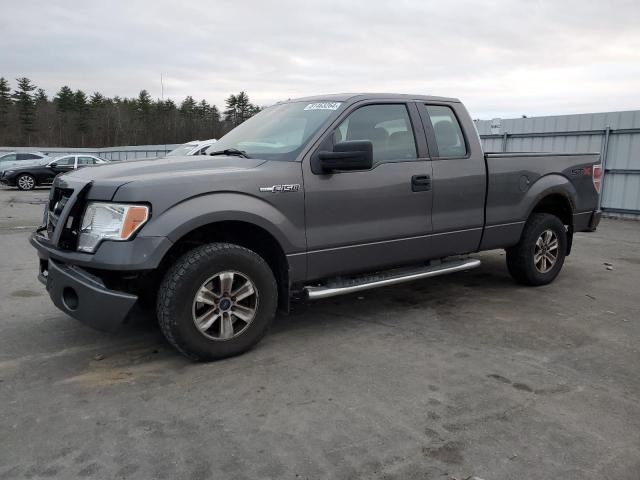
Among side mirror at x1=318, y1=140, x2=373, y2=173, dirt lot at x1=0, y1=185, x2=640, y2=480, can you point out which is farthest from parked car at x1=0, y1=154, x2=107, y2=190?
side mirror at x1=318, y1=140, x2=373, y2=173

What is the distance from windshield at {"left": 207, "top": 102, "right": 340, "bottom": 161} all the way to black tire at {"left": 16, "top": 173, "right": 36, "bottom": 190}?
1921 centimetres

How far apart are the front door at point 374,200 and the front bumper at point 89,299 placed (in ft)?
4.44

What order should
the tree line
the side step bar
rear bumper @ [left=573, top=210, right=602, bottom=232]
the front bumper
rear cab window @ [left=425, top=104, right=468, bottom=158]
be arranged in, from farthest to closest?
the tree line, rear bumper @ [left=573, top=210, right=602, bottom=232], rear cab window @ [left=425, top=104, right=468, bottom=158], the side step bar, the front bumper

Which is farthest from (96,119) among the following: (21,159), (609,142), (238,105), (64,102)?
(609,142)

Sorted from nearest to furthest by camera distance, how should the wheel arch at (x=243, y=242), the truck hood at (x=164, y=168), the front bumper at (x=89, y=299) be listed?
the front bumper at (x=89, y=299) < the truck hood at (x=164, y=168) < the wheel arch at (x=243, y=242)

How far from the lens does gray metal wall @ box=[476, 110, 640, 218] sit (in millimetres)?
11516

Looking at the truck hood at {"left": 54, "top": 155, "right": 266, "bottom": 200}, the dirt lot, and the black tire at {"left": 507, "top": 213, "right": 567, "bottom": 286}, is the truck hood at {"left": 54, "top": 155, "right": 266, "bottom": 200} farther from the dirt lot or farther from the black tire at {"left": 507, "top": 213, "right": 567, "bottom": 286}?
the black tire at {"left": 507, "top": 213, "right": 567, "bottom": 286}

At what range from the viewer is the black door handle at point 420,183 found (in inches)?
170

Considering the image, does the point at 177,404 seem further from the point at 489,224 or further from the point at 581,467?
the point at 489,224

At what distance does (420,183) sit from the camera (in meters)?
4.35

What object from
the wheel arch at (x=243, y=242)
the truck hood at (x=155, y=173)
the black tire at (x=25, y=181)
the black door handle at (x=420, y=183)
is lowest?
the black tire at (x=25, y=181)

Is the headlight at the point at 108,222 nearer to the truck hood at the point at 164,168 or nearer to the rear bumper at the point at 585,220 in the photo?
the truck hood at the point at 164,168

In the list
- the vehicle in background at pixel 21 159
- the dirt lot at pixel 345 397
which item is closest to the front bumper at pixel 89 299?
the dirt lot at pixel 345 397

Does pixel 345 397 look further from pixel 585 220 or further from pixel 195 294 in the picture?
pixel 585 220
